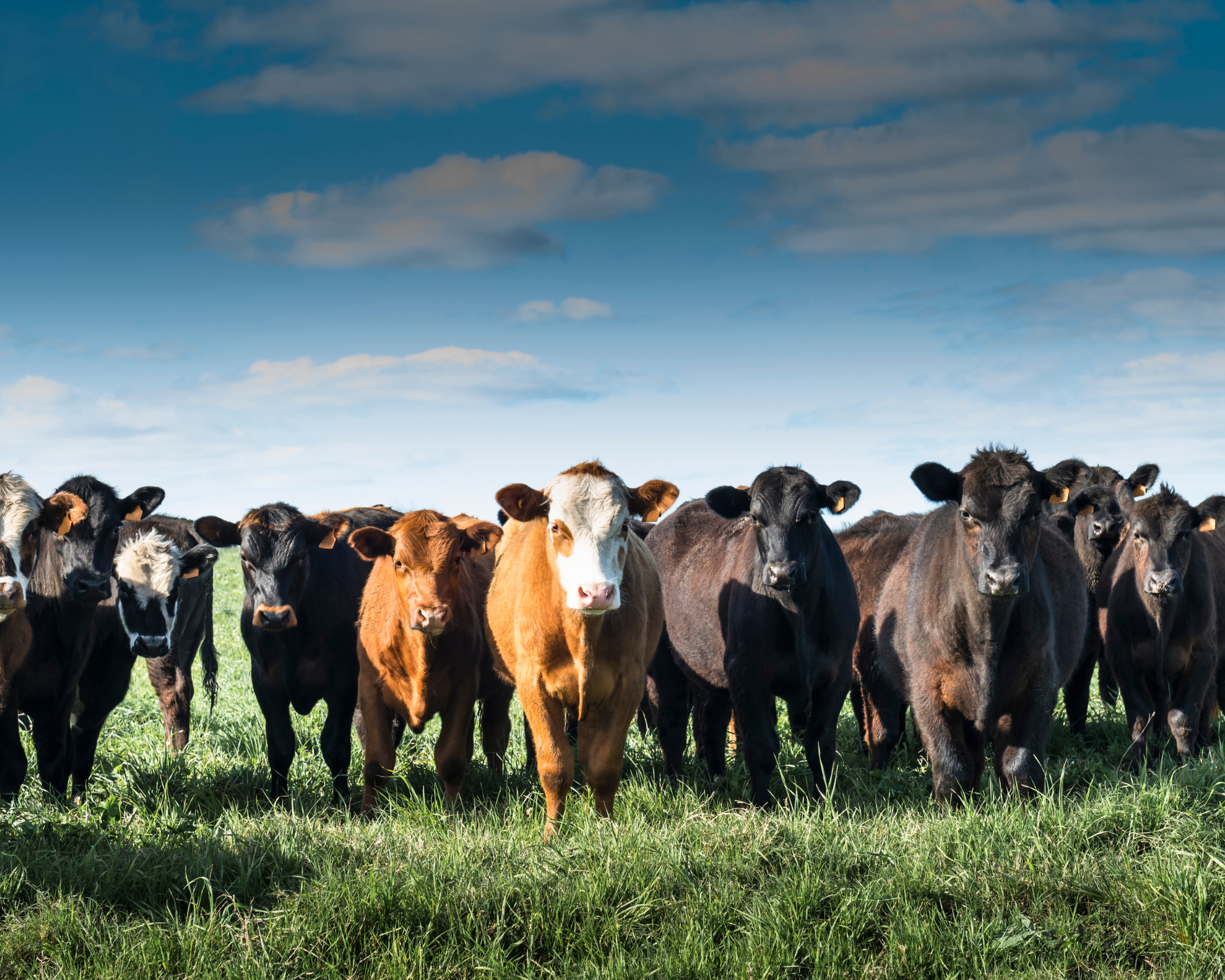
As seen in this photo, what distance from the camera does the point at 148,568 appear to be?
8609 millimetres

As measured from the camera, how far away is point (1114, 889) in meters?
5.21

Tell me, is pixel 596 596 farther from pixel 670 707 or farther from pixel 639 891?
pixel 670 707

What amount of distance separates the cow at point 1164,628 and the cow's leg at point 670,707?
3620 millimetres

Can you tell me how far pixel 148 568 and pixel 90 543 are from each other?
0.71 meters

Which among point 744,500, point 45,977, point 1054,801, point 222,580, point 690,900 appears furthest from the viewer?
point 222,580

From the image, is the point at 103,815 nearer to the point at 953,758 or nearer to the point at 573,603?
the point at 573,603

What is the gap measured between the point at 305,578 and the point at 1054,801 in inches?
212

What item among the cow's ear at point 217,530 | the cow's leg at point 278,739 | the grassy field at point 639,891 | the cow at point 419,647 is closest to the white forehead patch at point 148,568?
the cow's ear at point 217,530

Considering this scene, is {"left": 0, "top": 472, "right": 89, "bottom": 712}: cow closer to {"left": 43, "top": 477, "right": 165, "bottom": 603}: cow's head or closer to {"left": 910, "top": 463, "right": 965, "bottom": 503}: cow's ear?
{"left": 43, "top": 477, "right": 165, "bottom": 603}: cow's head

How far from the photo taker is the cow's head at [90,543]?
7.77 meters

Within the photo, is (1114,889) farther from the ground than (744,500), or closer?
closer

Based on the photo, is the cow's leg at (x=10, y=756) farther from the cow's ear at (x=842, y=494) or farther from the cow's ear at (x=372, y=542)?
the cow's ear at (x=842, y=494)

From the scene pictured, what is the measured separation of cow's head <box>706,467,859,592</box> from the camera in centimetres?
711

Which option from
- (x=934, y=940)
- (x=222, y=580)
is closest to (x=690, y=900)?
(x=934, y=940)
